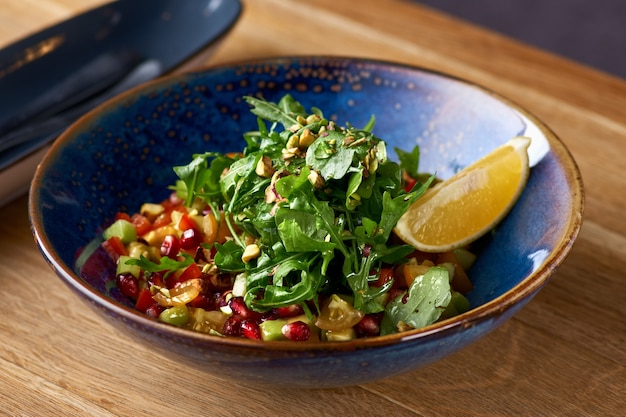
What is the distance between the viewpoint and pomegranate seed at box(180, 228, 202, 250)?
192cm

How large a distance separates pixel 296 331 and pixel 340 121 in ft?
3.29

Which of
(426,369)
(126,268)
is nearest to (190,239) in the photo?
(126,268)

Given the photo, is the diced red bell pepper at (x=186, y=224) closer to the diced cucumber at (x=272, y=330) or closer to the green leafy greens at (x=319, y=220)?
the green leafy greens at (x=319, y=220)

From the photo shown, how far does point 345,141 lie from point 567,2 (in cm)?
505

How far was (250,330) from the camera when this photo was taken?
167 centimetres

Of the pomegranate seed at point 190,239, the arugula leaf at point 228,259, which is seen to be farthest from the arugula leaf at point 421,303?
the pomegranate seed at point 190,239

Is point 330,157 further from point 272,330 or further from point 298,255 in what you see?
point 272,330

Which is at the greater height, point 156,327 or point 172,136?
point 156,327

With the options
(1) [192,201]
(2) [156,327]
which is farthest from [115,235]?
(2) [156,327]

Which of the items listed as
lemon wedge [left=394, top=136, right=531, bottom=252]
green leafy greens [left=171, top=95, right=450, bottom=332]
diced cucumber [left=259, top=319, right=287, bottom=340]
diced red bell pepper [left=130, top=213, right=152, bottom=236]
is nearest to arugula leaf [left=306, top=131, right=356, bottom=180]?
green leafy greens [left=171, top=95, right=450, bottom=332]

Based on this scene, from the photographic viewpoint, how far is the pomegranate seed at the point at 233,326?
5.57ft

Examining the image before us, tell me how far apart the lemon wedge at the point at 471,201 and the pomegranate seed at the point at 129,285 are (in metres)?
0.67

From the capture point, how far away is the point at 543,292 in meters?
2.10

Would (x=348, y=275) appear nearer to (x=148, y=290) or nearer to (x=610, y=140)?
(x=148, y=290)
